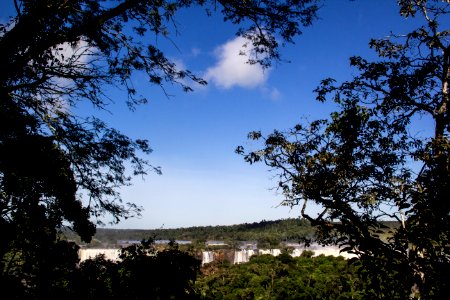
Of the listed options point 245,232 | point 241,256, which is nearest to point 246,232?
point 245,232

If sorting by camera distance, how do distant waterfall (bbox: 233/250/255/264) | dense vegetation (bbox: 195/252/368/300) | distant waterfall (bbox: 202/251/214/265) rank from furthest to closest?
1. distant waterfall (bbox: 233/250/255/264)
2. distant waterfall (bbox: 202/251/214/265)
3. dense vegetation (bbox: 195/252/368/300)

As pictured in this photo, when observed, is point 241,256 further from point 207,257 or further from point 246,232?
point 246,232

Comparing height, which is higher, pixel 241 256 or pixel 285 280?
pixel 241 256

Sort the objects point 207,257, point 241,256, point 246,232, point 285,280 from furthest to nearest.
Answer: point 246,232 → point 241,256 → point 207,257 → point 285,280

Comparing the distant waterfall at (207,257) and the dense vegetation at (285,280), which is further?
the distant waterfall at (207,257)

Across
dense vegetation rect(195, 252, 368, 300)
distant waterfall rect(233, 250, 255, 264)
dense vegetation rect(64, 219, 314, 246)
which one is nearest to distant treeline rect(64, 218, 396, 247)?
dense vegetation rect(64, 219, 314, 246)

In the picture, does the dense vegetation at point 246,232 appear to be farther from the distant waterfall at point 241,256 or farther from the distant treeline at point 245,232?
the distant waterfall at point 241,256

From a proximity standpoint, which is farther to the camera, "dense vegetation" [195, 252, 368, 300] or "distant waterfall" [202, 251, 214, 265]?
"distant waterfall" [202, 251, 214, 265]

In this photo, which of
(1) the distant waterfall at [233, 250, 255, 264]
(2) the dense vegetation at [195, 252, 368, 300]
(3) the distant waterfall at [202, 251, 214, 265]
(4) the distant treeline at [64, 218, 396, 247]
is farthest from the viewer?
(4) the distant treeline at [64, 218, 396, 247]

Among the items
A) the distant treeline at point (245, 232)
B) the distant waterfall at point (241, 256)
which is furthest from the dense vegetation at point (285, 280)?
the distant treeline at point (245, 232)

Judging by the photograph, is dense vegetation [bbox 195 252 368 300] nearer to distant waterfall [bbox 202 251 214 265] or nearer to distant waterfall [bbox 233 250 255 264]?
distant waterfall [bbox 202 251 214 265]

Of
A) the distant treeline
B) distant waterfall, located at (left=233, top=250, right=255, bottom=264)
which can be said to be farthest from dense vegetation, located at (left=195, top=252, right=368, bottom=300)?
the distant treeline

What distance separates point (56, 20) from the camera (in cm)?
722

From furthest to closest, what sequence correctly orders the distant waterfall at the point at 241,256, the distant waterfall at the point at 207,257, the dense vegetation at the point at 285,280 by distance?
the distant waterfall at the point at 241,256
the distant waterfall at the point at 207,257
the dense vegetation at the point at 285,280
